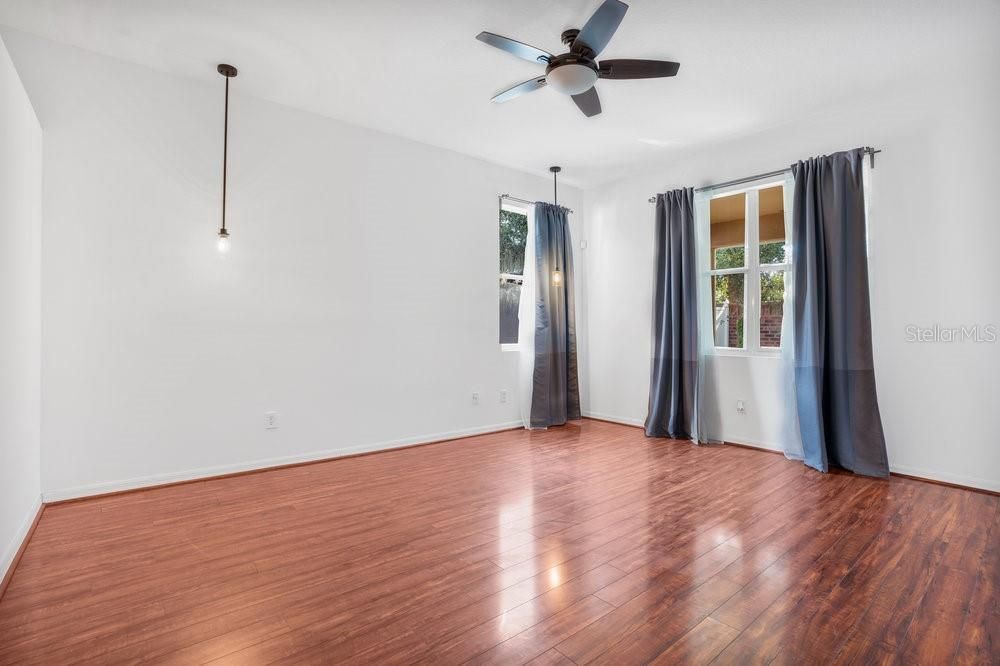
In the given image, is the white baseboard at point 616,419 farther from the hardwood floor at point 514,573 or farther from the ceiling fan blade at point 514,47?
the ceiling fan blade at point 514,47

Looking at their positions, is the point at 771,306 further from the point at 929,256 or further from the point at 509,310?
the point at 509,310

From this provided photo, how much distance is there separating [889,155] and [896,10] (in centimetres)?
133

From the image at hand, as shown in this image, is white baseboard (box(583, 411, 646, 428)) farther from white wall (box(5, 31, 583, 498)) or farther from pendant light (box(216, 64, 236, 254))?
pendant light (box(216, 64, 236, 254))

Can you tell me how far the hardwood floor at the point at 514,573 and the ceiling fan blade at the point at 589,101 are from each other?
2.61 m

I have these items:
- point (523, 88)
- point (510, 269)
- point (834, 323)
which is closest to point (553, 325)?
point (510, 269)

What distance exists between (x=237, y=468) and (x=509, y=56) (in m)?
3.45

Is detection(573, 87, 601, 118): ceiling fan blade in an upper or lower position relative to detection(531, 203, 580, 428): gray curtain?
upper

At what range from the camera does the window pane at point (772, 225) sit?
443 cm

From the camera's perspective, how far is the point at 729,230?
15.9ft

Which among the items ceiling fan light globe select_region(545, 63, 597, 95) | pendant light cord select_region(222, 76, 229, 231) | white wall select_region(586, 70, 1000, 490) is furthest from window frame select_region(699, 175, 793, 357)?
pendant light cord select_region(222, 76, 229, 231)

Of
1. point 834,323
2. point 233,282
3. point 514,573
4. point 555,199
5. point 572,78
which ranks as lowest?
point 514,573

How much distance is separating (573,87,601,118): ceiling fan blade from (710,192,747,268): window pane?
211 cm

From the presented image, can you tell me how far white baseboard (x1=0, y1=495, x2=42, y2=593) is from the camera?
2100mm

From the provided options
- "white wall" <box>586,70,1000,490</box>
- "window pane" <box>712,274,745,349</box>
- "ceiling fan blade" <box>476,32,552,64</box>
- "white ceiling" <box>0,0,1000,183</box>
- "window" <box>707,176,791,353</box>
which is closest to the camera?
"ceiling fan blade" <box>476,32,552,64</box>
